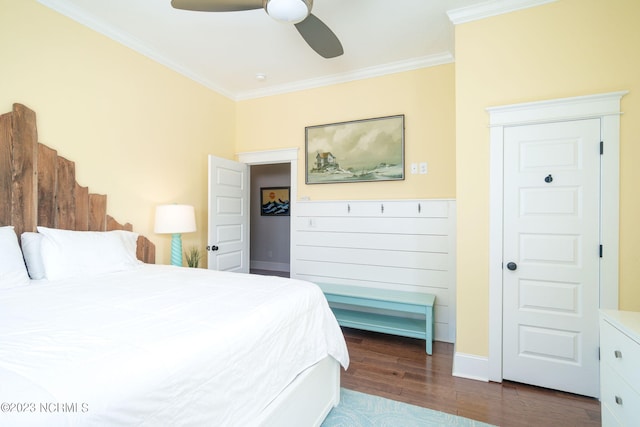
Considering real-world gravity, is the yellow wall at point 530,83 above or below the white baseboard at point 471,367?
above

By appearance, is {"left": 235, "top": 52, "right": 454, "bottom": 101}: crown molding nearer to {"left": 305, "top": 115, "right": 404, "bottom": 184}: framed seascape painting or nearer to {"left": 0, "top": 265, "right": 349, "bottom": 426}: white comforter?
{"left": 305, "top": 115, "right": 404, "bottom": 184}: framed seascape painting

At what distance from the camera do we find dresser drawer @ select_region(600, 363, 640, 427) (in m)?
1.16

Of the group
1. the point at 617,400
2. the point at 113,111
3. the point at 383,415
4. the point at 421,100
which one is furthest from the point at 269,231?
the point at 617,400

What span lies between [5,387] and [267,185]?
Answer: 599 cm

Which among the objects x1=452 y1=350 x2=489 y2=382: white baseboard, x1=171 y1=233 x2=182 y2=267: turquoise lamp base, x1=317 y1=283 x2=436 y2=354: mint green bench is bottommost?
x1=452 y1=350 x2=489 y2=382: white baseboard

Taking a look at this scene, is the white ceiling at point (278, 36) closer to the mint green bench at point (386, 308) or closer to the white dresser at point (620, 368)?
the white dresser at point (620, 368)

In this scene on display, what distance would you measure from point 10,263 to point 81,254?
1.19ft

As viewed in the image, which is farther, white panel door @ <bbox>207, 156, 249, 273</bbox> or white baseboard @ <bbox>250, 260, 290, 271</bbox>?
white baseboard @ <bbox>250, 260, 290, 271</bbox>

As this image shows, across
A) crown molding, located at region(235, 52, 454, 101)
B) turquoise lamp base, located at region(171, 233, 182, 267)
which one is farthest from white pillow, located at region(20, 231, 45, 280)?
crown molding, located at region(235, 52, 454, 101)

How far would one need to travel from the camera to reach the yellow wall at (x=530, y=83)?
199cm

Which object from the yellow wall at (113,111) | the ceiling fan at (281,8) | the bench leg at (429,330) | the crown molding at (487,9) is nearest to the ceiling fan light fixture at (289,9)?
the ceiling fan at (281,8)

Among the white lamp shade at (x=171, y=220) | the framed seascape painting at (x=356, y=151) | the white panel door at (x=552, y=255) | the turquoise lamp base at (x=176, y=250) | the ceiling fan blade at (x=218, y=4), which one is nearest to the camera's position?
the ceiling fan blade at (x=218, y=4)

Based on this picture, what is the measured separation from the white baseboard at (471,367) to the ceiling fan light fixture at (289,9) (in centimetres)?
271

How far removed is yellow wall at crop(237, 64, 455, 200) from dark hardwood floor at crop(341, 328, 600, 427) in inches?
63.6
